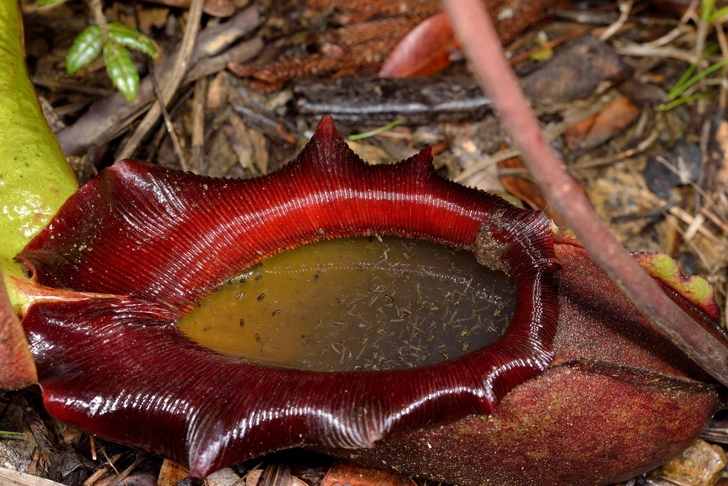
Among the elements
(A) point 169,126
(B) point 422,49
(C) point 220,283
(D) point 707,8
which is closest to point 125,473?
(C) point 220,283


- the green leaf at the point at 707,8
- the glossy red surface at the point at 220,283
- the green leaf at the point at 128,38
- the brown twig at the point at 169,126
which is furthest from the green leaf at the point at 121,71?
the green leaf at the point at 707,8

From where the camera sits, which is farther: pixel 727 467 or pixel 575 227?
pixel 727 467

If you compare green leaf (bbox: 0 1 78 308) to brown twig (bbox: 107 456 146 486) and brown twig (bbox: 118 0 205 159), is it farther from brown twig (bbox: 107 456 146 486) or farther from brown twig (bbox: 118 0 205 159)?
brown twig (bbox: 107 456 146 486)

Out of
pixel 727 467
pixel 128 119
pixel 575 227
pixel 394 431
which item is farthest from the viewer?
pixel 128 119

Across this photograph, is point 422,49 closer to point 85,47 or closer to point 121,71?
point 121,71

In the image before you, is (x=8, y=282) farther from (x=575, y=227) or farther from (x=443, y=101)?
(x=443, y=101)

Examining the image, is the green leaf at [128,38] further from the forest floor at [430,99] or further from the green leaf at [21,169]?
the green leaf at [21,169]

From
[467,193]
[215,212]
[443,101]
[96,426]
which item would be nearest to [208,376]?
[96,426]
